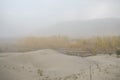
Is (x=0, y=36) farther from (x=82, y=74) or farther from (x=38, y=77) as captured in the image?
(x=82, y=74)

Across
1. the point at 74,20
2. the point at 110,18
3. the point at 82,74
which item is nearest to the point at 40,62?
the point at 82,74

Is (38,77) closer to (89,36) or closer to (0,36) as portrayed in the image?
(0,36)

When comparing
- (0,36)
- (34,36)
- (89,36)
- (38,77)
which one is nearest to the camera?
(38,77)

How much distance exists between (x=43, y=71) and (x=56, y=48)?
88 cm

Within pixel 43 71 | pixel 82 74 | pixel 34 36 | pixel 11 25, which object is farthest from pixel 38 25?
pixel 82 74

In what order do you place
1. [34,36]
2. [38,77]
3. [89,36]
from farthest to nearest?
[89,36]
[34,36]
[38,77]

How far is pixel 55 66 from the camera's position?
552cm

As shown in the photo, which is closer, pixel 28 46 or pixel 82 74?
pixel 82 74

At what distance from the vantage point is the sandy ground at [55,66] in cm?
495

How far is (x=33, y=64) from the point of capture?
539 centimetres

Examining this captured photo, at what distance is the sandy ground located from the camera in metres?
4.95

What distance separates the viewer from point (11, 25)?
216 inches

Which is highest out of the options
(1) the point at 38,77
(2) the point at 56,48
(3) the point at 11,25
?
(3) the point at 11,25

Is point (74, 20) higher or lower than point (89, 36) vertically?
higher
